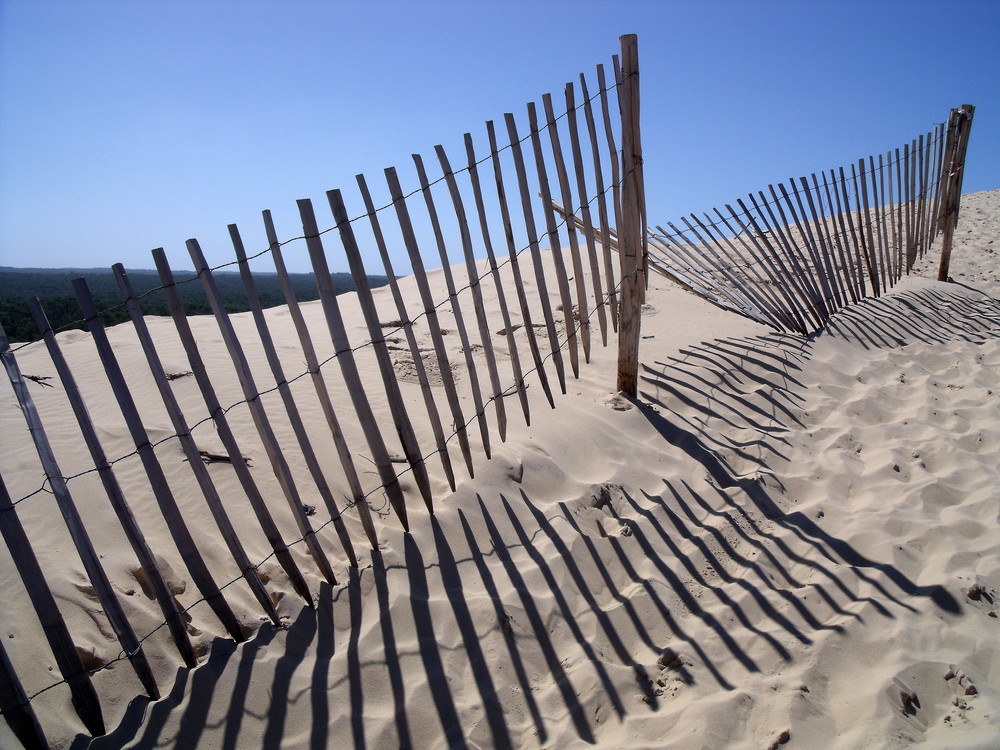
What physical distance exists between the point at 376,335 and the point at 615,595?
160 centimetres

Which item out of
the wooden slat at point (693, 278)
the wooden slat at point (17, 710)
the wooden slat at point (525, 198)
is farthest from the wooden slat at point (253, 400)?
the wooden slat at point (693, 278)

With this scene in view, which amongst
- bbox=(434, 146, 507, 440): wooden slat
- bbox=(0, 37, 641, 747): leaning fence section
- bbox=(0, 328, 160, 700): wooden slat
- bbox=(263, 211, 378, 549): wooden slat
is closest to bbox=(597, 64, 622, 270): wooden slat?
bbox=(0, 37, 641, 747): leaning fence section

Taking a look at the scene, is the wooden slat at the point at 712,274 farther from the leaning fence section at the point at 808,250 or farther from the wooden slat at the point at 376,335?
the wooden slat at the point at 376,335

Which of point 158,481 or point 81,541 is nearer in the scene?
point 81,541

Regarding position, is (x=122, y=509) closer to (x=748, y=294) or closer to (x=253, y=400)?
(x=253, y=400)

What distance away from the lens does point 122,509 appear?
220 cm

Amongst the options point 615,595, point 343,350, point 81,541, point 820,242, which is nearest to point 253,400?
point 343,350

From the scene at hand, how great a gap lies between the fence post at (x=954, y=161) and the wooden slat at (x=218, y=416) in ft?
29.6

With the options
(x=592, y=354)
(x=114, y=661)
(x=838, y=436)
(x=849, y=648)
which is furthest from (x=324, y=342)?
(x=849, y=648)

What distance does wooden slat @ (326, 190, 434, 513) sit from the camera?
260 cm

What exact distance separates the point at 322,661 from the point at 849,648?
201 centimetres

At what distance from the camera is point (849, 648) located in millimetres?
2260

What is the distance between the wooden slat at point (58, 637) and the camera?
2.03 metres

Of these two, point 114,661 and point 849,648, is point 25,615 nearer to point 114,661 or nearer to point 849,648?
point 114,661
